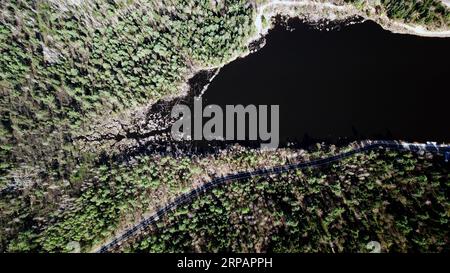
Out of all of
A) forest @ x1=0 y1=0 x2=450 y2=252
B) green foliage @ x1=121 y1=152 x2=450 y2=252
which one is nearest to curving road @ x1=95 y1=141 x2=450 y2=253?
green foliage @ x1=121 y1=152 x2=450 y2=252

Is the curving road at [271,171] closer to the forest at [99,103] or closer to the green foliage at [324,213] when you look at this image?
the green foliage at [324,213]

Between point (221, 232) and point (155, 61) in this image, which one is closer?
point (221, 232)

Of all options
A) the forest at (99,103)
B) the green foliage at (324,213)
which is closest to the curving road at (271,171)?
the green foliage at (324,213)

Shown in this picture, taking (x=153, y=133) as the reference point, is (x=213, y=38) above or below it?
above

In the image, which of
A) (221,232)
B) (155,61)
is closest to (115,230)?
(221,232)

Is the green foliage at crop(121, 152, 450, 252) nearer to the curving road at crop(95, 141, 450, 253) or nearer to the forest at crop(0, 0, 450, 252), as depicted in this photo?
the forest at crop(0, 0, 450, 252)

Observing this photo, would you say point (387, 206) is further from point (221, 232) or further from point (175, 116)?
point (175, 116)

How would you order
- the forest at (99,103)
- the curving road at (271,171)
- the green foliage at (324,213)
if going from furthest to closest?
the curving road at (271,171)
the forest at (99,103)
the green foliage at (324,213)

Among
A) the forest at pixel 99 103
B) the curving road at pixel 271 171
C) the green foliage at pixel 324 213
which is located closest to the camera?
the green foliage at pixel 324 213

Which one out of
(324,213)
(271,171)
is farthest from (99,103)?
(324,213)
